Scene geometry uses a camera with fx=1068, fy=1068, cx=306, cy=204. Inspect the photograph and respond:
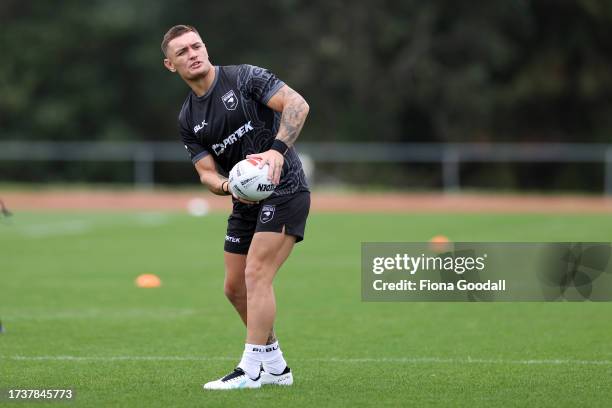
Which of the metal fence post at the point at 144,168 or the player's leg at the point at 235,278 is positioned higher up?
the player's leg at the point at 235,278

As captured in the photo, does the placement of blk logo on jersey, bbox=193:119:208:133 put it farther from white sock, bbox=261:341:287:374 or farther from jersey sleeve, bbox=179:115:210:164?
white sock, bbox=261:341:287:374

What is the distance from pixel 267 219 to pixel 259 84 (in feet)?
2.92

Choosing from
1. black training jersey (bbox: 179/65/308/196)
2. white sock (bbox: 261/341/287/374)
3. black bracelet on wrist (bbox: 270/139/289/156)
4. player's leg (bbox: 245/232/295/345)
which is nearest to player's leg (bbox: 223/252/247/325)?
player's leg (bbox: 245/232/295/345)

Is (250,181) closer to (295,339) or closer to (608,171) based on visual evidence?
(295,339)

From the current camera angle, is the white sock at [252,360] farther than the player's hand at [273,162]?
Yes

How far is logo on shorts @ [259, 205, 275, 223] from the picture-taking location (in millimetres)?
6953

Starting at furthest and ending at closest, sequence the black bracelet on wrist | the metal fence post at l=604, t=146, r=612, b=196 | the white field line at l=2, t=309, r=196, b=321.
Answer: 1. the metal fence post at l=604, t=146, r=612, b=196
2. the white field line at l=2, t=309, r=196, b=321
3. the black bracelet on wrist

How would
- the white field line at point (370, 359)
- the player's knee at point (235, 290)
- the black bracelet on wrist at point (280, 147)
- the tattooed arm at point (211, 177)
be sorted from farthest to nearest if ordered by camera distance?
the white field line at point (370, 359), the player's knee at point (235, 290), the tattooed arm at point (211, 177), the black bracelet on wrist at point (280, 147)

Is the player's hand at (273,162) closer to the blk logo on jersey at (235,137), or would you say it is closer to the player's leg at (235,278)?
the blk logo on jersey at (235,137)

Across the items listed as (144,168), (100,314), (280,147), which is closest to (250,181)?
(280,147)

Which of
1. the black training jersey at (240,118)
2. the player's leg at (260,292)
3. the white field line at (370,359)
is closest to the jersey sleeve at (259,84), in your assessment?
the black training jersey at (240,118)

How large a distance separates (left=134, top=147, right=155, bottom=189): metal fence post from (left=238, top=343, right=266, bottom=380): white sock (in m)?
28.4

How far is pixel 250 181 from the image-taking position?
263 inches

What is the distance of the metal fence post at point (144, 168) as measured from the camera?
35062 millimetres
